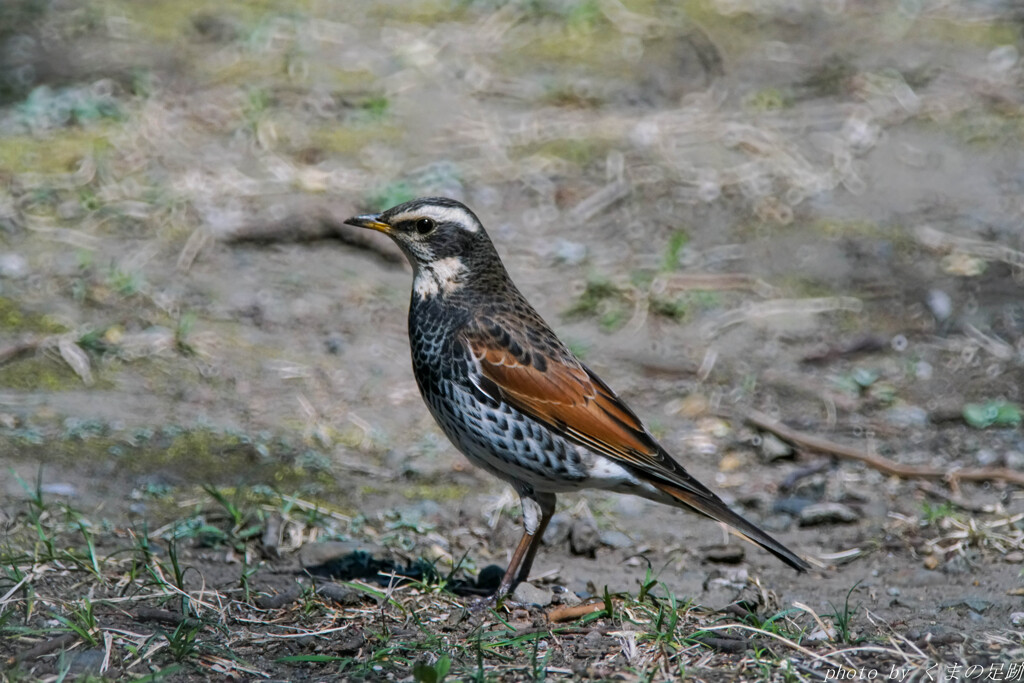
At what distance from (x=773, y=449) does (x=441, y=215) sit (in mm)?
2614

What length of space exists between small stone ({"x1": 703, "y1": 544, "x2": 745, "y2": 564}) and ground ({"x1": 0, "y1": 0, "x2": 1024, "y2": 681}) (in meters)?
Answer: 0.03

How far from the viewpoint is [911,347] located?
8.29 m

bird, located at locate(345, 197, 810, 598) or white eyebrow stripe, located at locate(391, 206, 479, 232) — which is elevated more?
white eyebrow stripe, located at locate(391, 206, 479, 232)

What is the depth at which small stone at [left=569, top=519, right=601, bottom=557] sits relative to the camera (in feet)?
21.1

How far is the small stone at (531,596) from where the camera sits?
5.46 metres

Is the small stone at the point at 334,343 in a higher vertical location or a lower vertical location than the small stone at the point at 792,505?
lower

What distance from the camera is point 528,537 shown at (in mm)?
5785

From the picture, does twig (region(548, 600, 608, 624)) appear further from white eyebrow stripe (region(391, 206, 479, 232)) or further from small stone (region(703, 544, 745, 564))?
white eyebrow stripe (region(391, 206, 479, 232))

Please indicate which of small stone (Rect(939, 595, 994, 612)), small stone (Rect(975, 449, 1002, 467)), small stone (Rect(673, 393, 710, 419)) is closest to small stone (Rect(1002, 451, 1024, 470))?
small stone (Rect(975, 449, 1002, 467))

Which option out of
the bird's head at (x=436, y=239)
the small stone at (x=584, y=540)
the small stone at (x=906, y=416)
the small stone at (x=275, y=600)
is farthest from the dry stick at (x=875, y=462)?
the small stone at (x=275, y=600)

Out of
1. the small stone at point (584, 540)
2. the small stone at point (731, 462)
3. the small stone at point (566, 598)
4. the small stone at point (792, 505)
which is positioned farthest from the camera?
the small stone at point (731, 462)

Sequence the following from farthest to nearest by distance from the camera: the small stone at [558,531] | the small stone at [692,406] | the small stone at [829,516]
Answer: the small stone at [692,406]
the small stone at [829,516]
the small stone at [558,531]

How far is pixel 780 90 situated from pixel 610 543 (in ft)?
18.7

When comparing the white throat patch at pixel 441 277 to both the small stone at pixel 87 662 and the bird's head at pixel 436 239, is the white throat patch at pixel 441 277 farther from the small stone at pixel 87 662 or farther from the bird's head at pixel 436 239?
the small stone at pixel 87 662
